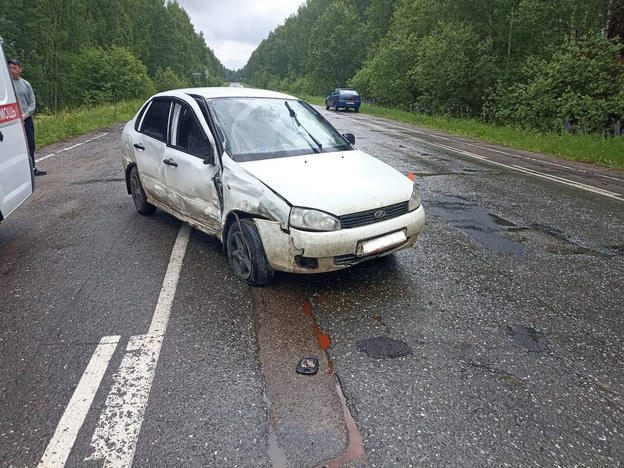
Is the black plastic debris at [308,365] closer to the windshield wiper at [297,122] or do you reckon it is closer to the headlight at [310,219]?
the headlight at [310,219]

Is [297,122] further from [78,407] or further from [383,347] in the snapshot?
[78,407]

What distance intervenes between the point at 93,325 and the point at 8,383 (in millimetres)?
692

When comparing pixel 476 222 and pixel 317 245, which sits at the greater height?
pixel 317 245

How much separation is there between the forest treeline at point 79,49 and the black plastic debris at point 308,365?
31.4m

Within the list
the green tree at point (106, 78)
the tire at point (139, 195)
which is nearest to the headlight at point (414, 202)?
the tire at point (139, 195)

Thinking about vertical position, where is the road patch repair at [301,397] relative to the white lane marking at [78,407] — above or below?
below

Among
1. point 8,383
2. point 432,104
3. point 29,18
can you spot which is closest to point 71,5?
point 29,18

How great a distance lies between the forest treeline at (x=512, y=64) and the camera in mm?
16266

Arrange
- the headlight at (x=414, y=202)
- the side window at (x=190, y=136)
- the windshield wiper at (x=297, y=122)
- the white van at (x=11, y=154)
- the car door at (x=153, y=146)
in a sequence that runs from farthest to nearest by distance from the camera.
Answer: the car door at (x=153, y=146)
the windshield wiper at (x=297, y=122)
the white van at (x=11, y=154)
the side window at (x=190, y=136)
the headlight at (x=414, y=202)

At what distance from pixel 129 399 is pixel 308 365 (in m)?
1.04

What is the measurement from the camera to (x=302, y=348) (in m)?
2.97

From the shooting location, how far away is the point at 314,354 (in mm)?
2910

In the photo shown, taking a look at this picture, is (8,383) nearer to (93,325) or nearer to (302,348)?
(93,325)

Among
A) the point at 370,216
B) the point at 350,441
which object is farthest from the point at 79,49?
the point at 350,441
